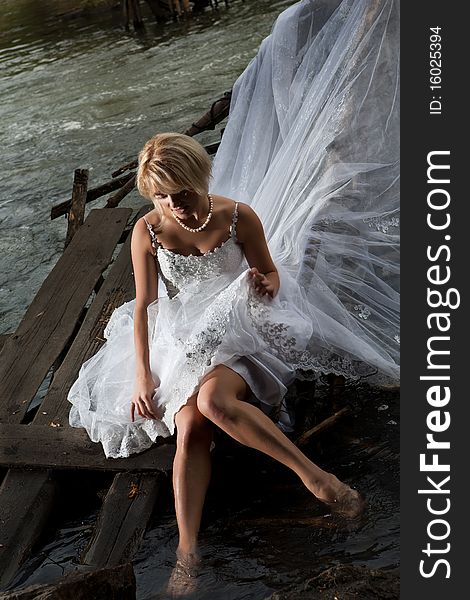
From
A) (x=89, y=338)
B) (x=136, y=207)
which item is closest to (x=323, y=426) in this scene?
(x=89, y=338)

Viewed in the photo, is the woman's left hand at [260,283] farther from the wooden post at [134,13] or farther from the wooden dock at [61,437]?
the wooden post at [134,13]

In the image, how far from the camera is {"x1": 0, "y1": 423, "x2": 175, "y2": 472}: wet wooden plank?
4016 millimetres

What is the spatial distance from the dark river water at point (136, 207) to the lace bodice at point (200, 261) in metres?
0.72

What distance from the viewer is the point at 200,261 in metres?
4.06

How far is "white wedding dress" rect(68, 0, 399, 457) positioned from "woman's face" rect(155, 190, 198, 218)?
25cm

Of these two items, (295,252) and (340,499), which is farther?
(295,252)

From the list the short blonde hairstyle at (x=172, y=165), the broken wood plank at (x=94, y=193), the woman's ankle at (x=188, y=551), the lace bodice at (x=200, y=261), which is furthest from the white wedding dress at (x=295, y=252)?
the broken wood plank at (x=94, y=193)

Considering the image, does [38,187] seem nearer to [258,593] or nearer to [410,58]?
[410,58]

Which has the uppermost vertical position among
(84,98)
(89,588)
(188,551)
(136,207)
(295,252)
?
(84,98)

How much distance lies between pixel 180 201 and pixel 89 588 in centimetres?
156

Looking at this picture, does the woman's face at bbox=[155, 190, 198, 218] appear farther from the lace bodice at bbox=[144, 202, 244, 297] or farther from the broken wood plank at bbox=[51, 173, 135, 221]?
the broken wood plank at bbox=[51, 173, 135, 221]

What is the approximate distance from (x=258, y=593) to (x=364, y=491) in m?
0.65

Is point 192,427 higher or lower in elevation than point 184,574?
higher

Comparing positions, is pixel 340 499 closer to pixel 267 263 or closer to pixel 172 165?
pixel 267 263
